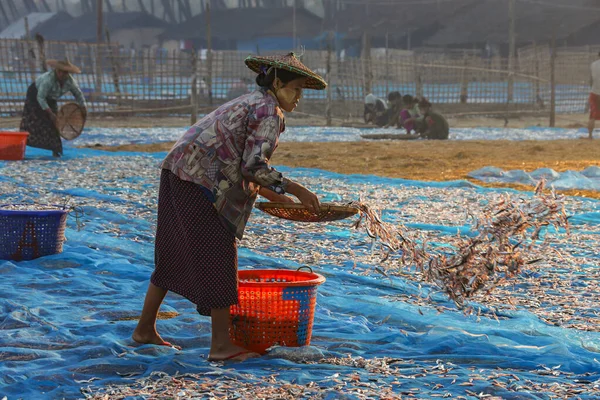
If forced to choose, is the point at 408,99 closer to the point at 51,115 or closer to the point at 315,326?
the point at 51,115

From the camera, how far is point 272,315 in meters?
3.75

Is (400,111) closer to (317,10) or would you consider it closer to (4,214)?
(4,214)

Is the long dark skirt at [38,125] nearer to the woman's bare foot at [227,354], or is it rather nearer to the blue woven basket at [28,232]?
the blue woven basket at [28,232]

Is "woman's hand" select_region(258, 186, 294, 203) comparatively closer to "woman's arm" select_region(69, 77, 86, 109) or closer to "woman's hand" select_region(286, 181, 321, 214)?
"woman's hand" select_region(286, 181, 321, 214)

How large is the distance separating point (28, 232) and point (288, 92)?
239cm

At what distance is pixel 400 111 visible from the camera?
18844mm

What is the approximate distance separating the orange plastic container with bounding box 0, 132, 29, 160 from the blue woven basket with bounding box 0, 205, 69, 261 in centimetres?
580

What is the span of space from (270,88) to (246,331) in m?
1.00

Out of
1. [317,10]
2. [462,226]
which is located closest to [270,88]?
[462,226]

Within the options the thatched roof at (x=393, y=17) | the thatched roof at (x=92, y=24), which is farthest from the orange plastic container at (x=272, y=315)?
the thatched roof at (x=92, y=24)

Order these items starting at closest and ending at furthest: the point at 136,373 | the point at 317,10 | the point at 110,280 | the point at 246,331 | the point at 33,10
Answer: the point at 136,373
the point at 246,331
the point at 110,280
the point at 317,10
the point at 33,10

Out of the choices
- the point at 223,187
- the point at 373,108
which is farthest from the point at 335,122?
the point at 223,187

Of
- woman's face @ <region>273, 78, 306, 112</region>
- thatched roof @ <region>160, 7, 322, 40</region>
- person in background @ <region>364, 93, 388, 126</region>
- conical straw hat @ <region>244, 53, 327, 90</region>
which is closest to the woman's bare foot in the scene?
woman's face @ <region>273, 78, 306, 112</region>

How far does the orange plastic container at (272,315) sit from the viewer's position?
3.72 metres
